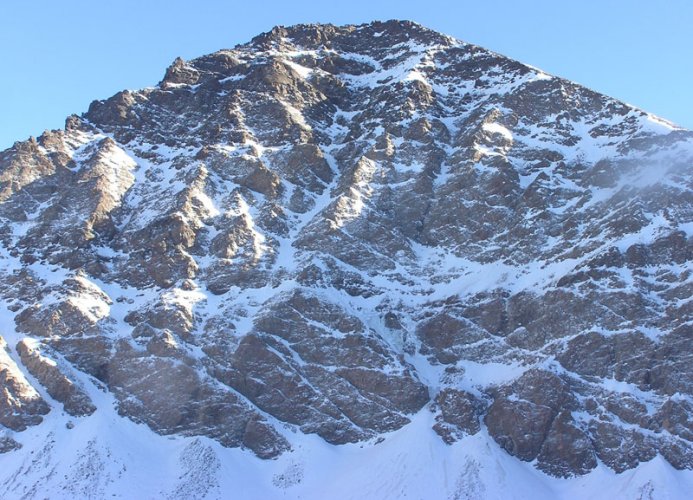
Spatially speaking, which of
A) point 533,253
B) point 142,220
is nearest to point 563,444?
point 533,253

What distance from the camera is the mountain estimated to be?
95312 millimetres

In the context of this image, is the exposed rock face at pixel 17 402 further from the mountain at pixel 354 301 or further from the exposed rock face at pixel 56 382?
the exposed rock face at pixel 56 382

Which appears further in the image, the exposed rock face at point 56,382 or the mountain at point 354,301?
the exposed rock face at point 56,382

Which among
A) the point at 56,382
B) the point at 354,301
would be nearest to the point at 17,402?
the point at 56,382

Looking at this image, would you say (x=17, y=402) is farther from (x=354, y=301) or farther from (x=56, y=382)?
(x=354, y=301)

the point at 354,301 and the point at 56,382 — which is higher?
the point at 354,301

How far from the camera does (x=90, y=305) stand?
115 meters

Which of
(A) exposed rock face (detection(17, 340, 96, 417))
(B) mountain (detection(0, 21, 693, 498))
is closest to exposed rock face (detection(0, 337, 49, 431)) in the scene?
(B) mountain (detection(0, 21, 693, 498))

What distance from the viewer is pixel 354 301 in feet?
388

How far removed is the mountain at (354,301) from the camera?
9531 centimetres

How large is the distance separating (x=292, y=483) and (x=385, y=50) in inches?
4687

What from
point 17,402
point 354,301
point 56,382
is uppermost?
point 354,301

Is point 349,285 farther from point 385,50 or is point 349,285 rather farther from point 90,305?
point 385,50

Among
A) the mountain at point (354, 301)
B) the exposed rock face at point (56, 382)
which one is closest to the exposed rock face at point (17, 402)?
the mountain at point (354, 301)
